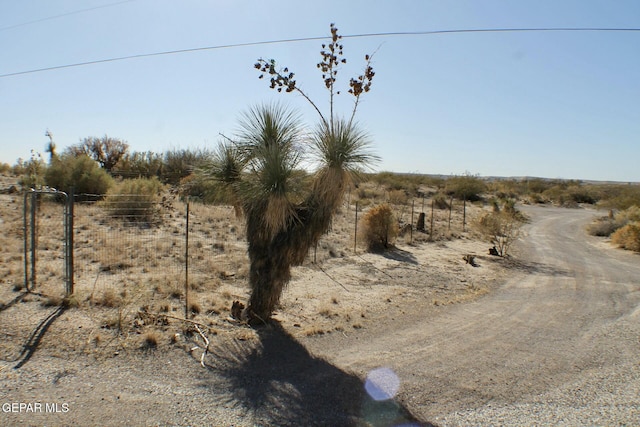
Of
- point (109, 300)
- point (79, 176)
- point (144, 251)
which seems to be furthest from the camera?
point (79, 176)

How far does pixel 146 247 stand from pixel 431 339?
9247 millimetres

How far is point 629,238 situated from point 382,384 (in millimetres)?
21360

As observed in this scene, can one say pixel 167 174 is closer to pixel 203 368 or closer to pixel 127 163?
pixel 127 163

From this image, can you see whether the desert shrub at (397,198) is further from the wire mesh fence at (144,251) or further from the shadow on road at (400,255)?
the shadow on road at (400,255)

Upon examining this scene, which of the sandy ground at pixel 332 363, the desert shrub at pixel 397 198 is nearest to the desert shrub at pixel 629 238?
the sandy ground at pixel 332 363

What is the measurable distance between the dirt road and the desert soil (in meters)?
0.03

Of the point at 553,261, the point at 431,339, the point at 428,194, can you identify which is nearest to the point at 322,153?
the point at 431,339

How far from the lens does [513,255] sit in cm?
1934

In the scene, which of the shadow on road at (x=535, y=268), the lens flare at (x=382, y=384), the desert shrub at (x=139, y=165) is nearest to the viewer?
the lens flare at (x=382, y=384)

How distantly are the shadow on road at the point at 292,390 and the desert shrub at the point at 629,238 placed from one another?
67.8 feet

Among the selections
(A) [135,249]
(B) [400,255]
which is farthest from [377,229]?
(A) [135,249]

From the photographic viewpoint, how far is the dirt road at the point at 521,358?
530cm

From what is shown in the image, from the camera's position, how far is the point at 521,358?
6.92 m

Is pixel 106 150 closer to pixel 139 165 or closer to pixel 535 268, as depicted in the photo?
pixel 139 165
